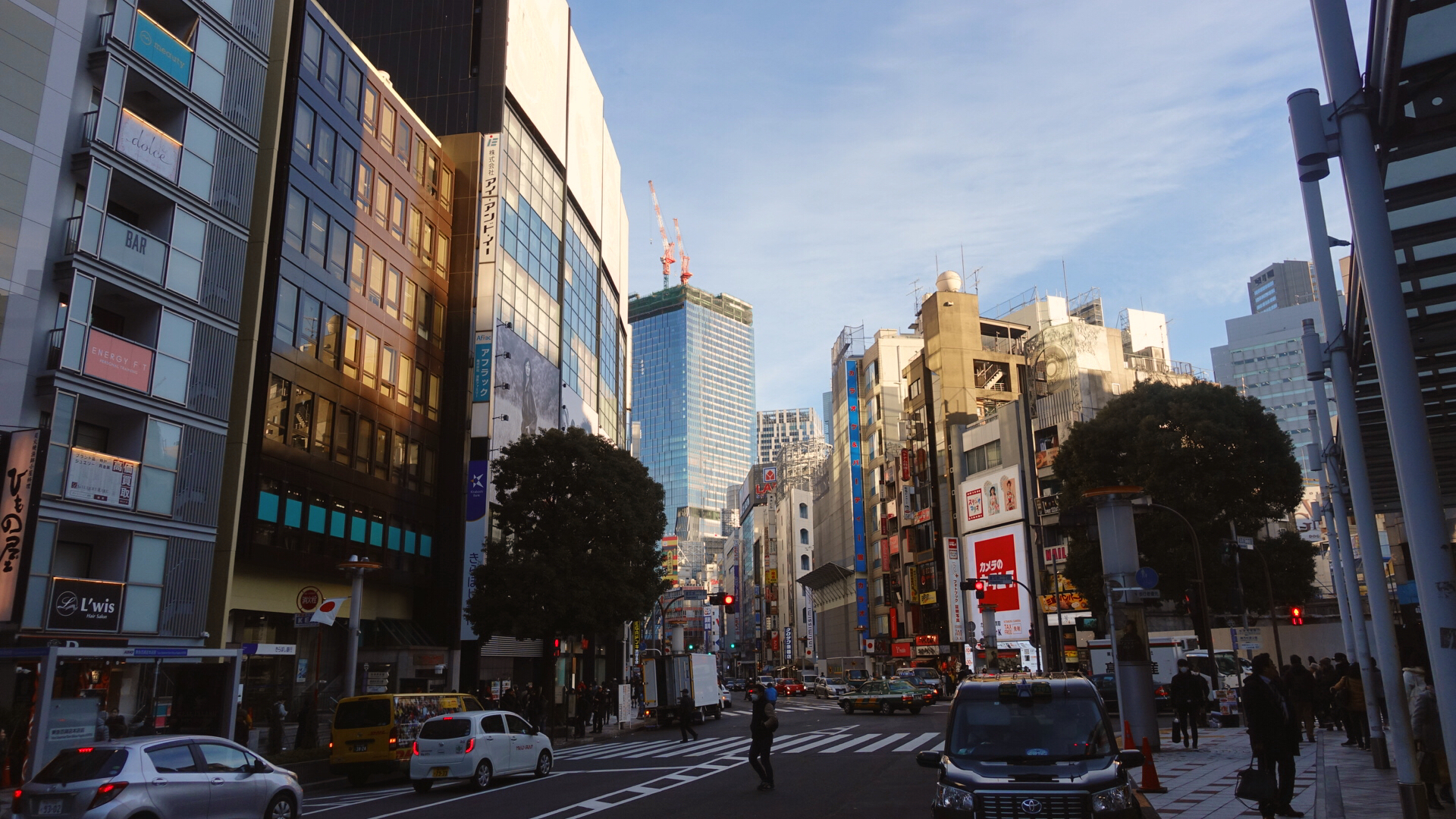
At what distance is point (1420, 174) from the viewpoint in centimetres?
900

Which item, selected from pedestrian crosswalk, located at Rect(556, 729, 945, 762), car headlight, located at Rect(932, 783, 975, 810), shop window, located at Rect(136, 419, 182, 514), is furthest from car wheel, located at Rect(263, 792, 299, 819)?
shop window, located at Rect(136, 419, 182, 514)

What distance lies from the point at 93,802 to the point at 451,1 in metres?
46.5

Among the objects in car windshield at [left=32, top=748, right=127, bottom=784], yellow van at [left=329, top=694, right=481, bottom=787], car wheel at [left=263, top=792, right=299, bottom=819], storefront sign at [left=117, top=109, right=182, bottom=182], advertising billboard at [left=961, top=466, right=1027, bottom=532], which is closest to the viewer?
car windshield at [left=32, top=748, right=127, bottom=784]

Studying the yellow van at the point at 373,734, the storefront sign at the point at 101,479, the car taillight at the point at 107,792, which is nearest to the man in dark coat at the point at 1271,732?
the car taillight at the point at 107,792

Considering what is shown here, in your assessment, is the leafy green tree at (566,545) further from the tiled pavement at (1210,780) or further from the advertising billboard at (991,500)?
the advertising billboard at (991,500)

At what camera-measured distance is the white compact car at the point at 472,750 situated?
18172mm

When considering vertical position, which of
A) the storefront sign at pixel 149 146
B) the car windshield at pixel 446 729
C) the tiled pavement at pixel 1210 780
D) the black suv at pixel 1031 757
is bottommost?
the tiled pavement at pixel 1210 780

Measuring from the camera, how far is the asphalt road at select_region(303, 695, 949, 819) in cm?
1438

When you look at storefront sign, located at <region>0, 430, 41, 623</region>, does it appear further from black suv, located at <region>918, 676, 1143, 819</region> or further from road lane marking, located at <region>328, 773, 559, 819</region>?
black suv, located at <region>918, 676, 1143, 819</region>

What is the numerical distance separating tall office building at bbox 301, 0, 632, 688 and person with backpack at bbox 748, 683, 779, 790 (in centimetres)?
2105

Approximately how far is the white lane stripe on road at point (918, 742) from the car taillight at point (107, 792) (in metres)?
17.6

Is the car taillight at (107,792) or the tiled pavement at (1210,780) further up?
the car taillight at (107,792)

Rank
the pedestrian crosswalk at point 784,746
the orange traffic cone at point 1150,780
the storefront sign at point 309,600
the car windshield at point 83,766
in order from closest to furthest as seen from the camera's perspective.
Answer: the car windshield at point 83,766
the orange traffic cone at point 1150,780
the storefront sign at point 309,600
the pedestrian crosswalk at point 784,746

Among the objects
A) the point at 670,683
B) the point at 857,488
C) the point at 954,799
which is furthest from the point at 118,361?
the point at 857,488
